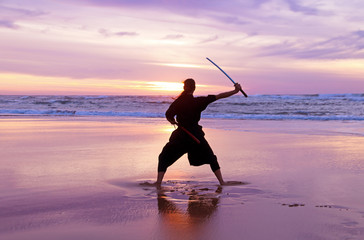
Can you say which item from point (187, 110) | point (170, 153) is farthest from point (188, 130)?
point (170, 153)

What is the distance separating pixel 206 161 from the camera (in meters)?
5.60

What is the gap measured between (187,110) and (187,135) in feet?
1.11

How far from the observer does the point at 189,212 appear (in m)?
4.22

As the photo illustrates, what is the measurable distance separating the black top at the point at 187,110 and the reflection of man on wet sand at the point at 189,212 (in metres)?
0.90

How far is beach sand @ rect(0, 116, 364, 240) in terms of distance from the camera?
3.63 meters

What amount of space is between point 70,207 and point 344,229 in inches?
103

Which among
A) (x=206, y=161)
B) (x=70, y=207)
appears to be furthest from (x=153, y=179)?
(x=70, y=207)

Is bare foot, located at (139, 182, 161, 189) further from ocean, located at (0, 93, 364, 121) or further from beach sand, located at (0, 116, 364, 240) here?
ocean, located at (0, 93, 364, 121)

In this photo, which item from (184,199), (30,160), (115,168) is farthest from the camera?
(30,160)

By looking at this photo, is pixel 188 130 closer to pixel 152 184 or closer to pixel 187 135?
pixel 187 135

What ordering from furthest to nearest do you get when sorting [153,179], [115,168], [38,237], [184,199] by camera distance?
[115,168] → [153,179] → [184,199] → [38,237]

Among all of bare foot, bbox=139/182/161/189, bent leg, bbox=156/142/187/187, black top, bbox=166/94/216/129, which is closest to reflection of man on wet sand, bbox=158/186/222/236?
bare foot, bbox=139/182/161/189

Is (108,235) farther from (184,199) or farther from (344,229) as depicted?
(344,229)

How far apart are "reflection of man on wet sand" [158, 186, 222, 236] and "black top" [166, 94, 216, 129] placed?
2.96 feet
